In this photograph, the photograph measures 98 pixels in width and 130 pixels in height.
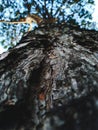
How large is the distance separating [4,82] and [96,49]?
90 centimetres

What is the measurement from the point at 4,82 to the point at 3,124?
1.56 ft

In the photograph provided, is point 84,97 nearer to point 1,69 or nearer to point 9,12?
point 1,69

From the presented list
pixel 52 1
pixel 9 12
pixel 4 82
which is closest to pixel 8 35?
pixel 9 12

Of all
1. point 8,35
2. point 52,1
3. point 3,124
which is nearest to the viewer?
point 3,124

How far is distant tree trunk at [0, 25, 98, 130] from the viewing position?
1044 mm

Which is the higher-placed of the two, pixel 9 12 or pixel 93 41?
pixel 93 41

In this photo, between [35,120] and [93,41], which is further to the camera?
[93,41]

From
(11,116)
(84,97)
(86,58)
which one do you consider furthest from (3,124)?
(86,58)

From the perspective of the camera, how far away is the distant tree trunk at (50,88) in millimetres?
1044

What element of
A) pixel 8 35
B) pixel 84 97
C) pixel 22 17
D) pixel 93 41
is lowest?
pixel 8 35

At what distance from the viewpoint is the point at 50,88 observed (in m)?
1.39

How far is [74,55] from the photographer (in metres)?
1.87

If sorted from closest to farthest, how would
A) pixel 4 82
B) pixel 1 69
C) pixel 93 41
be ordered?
pixel 4 82 < pixel 1 69 < pixel 93 41

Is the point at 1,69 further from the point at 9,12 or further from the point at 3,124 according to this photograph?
the point at 9,12
